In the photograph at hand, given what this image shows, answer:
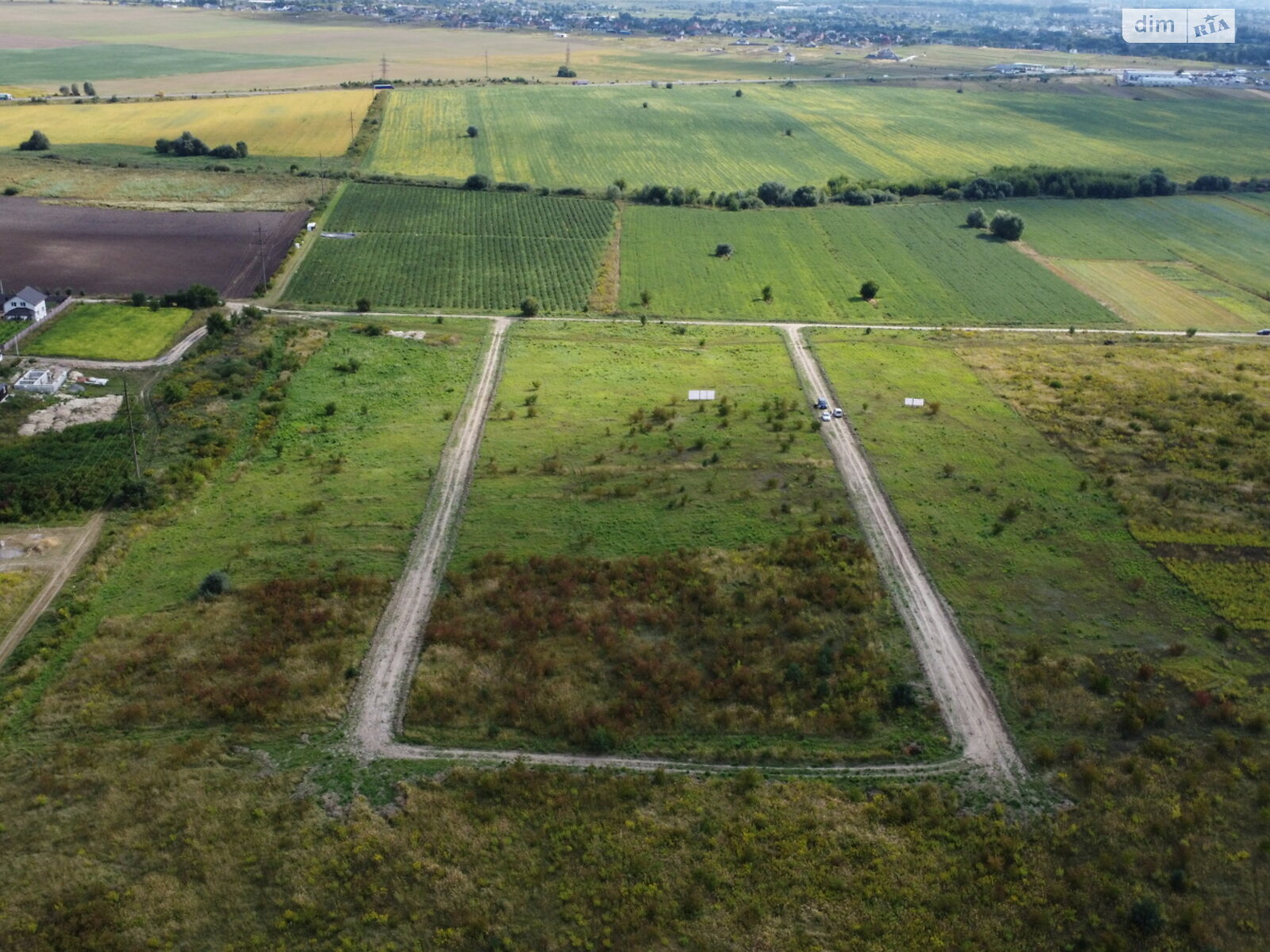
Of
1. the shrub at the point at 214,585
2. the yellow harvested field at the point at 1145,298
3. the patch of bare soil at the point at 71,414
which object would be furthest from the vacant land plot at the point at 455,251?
the yellow harvested field at the point at 1145,298

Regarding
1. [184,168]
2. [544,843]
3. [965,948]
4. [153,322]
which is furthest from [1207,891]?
[184,168]

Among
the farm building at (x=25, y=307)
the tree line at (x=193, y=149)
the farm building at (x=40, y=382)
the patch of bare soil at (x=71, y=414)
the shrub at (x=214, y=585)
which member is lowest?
the shrub at (x=214, y=585)

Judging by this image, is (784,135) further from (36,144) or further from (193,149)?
(36,144)

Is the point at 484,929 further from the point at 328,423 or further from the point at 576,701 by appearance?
the point at 328,423

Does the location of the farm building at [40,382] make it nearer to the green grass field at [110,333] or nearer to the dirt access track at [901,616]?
the green grass field at [110,333]

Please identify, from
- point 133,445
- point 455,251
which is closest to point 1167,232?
point 455,251
